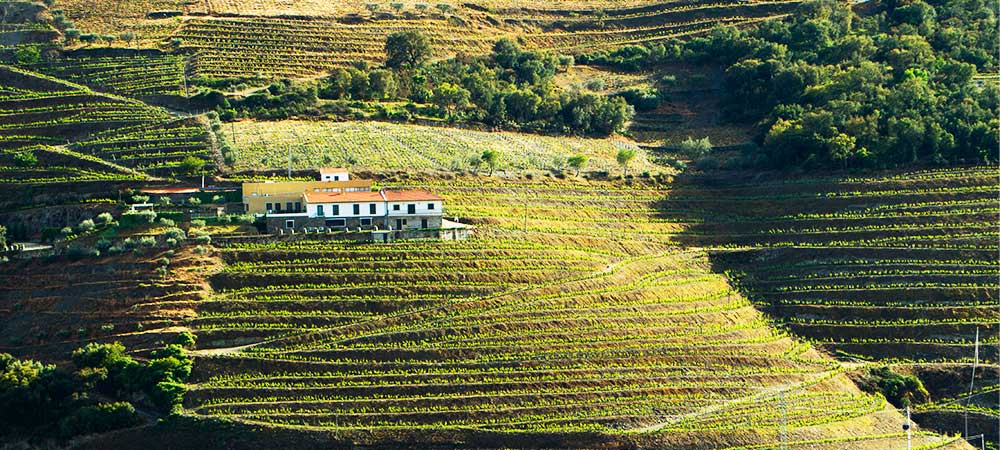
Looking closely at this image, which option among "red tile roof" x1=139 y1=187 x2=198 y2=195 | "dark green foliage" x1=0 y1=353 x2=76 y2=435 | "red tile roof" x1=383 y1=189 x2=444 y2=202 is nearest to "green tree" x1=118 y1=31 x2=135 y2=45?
"red tile roof" x1=139 y1=187 x2=198 y2=195

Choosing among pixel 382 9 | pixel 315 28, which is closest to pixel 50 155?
pixel 315 28

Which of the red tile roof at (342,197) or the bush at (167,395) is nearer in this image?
the bush at (167,395)

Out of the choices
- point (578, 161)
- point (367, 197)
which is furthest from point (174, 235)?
point (578, 161)

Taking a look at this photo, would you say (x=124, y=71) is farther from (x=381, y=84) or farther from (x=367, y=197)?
(x=367, y=197)

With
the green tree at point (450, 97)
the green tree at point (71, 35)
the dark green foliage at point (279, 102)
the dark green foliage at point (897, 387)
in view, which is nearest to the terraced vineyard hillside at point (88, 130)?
the dark green foliage at point (279, 102)

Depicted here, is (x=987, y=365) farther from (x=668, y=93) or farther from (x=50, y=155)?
(x=50, y=155)

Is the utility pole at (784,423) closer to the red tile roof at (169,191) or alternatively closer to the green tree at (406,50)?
the red tile roof at (169,191)
